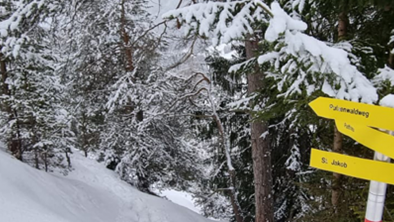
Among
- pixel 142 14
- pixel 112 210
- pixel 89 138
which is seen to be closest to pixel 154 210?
pixel 112 210

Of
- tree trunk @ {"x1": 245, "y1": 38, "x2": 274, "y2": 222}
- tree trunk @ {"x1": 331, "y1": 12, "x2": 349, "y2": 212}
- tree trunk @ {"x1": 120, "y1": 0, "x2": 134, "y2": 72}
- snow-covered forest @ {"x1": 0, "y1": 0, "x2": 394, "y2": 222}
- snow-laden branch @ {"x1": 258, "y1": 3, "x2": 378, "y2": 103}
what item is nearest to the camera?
snow-laden branch @ {"x1": 258, "y1": 3, "x2": 378, "y2": 103}

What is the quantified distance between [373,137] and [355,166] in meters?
0.18

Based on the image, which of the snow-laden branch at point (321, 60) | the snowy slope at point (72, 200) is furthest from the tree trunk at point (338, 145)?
the snowy slope at point (72, 200)

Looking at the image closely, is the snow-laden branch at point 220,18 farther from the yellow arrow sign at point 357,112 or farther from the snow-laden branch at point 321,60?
the yellow arrow sign at point 357,112

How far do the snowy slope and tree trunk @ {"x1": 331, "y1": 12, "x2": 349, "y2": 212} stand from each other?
3099 millimetres

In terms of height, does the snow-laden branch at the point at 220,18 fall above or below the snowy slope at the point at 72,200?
above

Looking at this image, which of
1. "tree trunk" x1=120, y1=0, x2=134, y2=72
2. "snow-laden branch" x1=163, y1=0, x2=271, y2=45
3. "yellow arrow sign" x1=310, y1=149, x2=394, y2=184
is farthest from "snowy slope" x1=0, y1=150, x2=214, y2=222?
"tree trunk" x1=120, y1=0, x2=134, y2=72

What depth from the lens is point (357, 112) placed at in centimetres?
166

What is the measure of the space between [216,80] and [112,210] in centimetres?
369

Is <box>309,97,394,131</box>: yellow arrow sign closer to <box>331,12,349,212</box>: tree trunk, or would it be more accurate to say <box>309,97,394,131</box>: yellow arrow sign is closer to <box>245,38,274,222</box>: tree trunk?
<box>331,12,349,212</box>: tree trunk

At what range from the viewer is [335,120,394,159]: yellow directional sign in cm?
160

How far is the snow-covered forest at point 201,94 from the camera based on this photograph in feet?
8.63

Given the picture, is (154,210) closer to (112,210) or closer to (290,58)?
(112,210)

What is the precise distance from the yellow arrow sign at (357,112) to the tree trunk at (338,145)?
1542 mm
